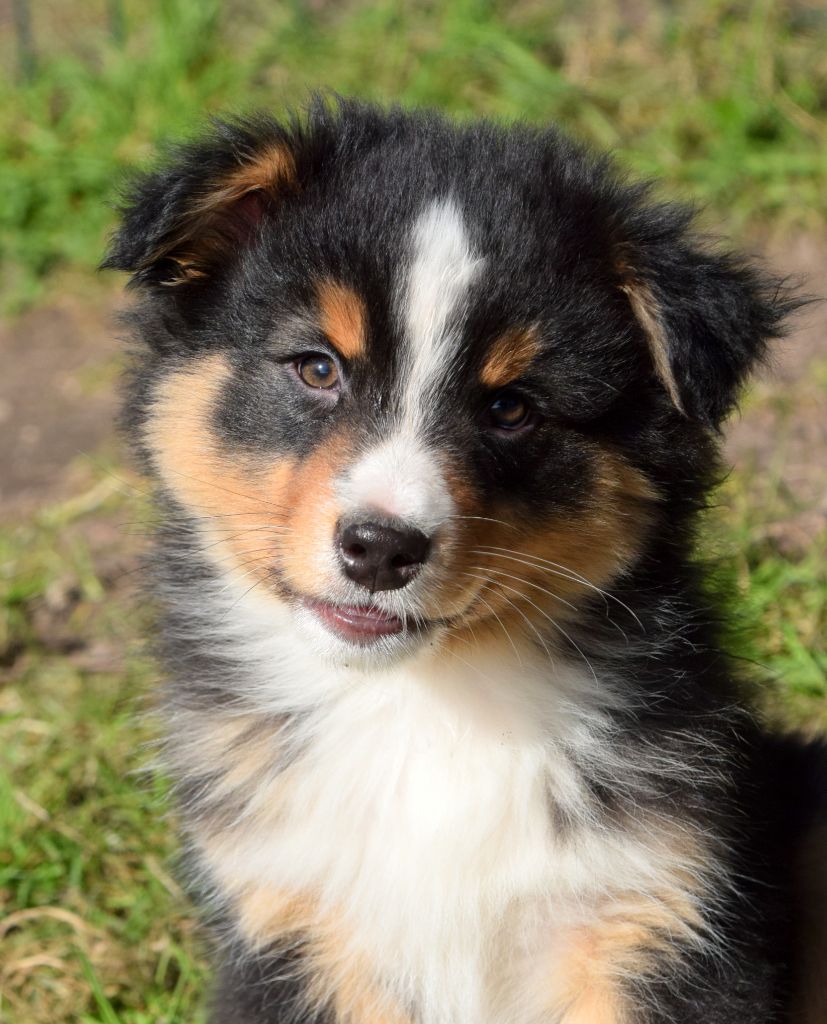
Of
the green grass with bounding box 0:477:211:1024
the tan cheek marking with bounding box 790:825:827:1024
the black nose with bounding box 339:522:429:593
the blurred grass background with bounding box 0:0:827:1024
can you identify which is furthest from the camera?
the blurred grass background with bounding box 0:0:827:1024

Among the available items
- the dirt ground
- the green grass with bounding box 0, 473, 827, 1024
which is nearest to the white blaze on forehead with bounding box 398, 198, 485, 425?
the green grass with bounding box 0, 473, 827, 1024

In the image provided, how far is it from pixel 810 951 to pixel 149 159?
344 centimetres

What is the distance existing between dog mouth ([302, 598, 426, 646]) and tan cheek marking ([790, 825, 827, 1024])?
135 cm

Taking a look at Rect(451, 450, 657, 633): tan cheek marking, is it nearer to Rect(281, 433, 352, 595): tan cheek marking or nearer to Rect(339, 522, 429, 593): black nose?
Rect(339, 522, 429, 593): black nose

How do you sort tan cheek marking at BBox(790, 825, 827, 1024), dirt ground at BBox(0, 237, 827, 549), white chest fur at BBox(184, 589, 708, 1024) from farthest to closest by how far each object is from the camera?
dirt ground at BBox(0, 237, 827, 549) < tan cheek marking at BBox(790, 825, 827, 1024) < white chest fur at BBox(184, 589, 708, 1024)

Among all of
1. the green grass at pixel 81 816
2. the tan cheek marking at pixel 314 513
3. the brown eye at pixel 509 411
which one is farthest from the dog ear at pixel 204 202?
the green grass at pixel 81 816

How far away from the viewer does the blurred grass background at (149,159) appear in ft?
14.8

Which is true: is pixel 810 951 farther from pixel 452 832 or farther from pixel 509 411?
pixel 509 411

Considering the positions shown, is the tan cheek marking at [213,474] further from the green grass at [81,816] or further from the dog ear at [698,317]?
the dog ear at [698,317]

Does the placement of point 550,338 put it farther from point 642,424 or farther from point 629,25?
point 629,25

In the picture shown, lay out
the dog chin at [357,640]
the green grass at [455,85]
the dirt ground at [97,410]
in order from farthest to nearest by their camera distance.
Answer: the green grass at [455,85]
the dirt ground at [97,410]
the dog chin at [357,640]

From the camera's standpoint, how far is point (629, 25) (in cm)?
771

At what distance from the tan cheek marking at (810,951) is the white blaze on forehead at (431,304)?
65.3 inches

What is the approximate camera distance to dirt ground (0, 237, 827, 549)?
19.4 feet
